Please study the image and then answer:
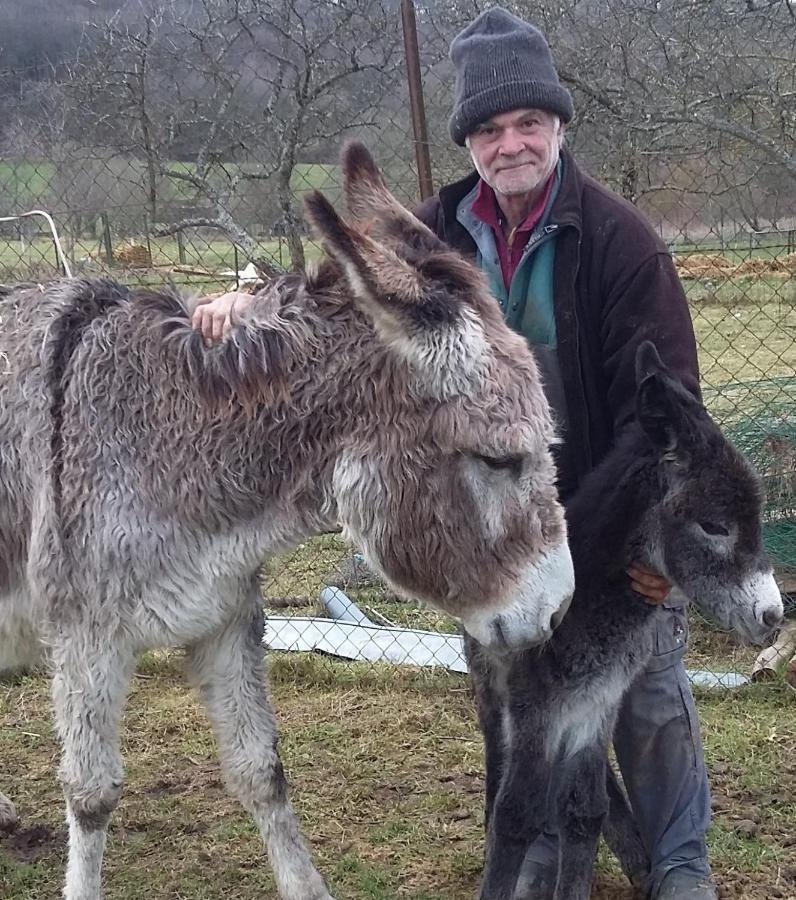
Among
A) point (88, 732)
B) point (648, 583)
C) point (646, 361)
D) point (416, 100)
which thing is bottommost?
point (88, 732)

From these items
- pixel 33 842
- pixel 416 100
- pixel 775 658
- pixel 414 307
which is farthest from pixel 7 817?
pixel 416 100

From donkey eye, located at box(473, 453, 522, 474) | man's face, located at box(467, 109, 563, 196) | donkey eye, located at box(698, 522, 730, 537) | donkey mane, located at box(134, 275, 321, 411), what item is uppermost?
man's face, located at box(467, 109, 563, 196)

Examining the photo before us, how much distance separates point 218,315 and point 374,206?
1.54ft

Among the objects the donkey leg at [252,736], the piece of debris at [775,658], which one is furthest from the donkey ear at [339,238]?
the piece of debris at [775,658]

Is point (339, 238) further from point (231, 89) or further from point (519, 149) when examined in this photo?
point (231, 89)

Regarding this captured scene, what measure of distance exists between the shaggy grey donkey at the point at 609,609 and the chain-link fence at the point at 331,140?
1.83m

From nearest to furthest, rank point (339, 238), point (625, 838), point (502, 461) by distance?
point (339, 238) < point (502, 461) < point (625, 838)

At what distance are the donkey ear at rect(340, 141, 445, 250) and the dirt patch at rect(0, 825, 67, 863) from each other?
2323mm

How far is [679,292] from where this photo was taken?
2.68m

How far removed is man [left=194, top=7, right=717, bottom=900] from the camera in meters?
2.63

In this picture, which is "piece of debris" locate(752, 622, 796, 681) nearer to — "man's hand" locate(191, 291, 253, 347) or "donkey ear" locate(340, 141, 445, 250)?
"donkey ear" locate(340, 141, 445, 250)

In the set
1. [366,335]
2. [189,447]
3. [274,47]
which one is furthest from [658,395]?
[274,47]

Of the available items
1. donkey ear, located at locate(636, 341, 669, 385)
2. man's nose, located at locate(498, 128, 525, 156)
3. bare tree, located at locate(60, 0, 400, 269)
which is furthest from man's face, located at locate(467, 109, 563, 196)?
bare tree, located at locate(60, 0, 400, 269)

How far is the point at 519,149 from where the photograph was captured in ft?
8.67
